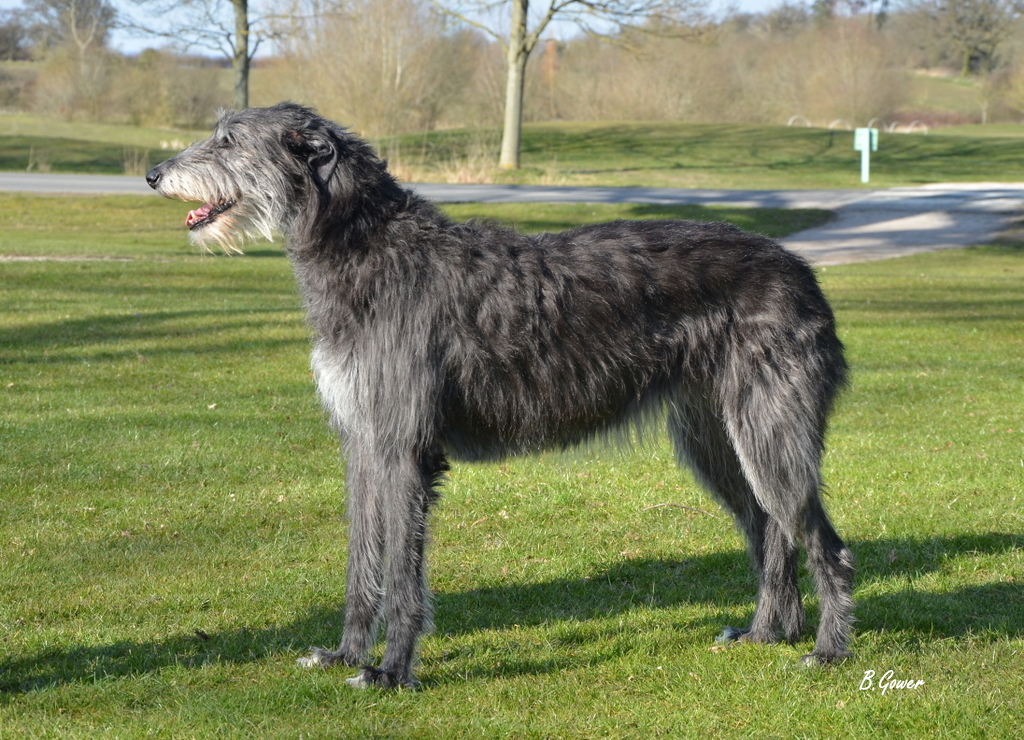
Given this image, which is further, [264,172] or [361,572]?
[361,572]

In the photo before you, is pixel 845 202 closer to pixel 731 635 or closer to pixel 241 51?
pixel 241 51

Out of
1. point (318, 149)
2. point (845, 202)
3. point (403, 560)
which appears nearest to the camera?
point (403, 560)

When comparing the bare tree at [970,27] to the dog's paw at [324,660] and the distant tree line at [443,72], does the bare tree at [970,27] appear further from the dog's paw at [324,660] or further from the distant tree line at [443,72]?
the dog's paw at [324,660]

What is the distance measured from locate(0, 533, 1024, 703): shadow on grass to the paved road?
1570 centimetres

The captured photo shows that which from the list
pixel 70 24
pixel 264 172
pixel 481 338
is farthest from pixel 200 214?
pixel 70 24

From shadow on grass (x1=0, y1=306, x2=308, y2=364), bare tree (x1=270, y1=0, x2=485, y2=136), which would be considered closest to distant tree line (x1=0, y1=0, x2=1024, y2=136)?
bare tree (x1=270, y1=0, x2=485, y2=136)

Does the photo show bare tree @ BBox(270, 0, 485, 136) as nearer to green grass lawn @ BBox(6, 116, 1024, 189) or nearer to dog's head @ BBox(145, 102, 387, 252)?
green grass lawn @ BBox(6, 116, 1024, 189)

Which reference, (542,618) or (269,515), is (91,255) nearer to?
(269,515)

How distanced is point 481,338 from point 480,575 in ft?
6.22

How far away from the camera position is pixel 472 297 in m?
4.54

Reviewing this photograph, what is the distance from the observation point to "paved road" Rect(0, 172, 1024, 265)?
22969 mm

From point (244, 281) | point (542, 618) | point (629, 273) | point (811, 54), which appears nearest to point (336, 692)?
point (542, 618)

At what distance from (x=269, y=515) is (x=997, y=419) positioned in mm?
6334

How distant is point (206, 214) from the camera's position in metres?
4.72
